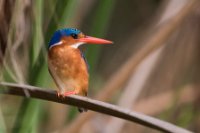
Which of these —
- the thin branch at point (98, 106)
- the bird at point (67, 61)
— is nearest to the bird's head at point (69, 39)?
the bird at point (67, 61)

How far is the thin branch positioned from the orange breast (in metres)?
0.09

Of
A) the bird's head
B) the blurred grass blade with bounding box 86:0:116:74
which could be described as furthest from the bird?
the blurred grass blade with bounding box 86:0:116:74

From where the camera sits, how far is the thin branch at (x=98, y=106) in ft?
2.41

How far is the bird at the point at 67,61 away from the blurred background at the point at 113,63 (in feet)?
0.06

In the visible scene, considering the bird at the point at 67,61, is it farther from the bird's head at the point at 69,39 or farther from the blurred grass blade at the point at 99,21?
the blurred grass blade at the point at 99,21

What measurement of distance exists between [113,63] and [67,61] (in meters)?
1.27

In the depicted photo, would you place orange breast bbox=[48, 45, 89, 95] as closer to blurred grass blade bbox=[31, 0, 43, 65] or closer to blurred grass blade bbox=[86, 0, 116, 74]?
blurred grass blade bbox=[31, 0, 43, 65]

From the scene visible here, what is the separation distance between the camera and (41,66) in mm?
954

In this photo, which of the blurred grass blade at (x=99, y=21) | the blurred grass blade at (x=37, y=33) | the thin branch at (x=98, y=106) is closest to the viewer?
the thin branch at (x=98, y=106)

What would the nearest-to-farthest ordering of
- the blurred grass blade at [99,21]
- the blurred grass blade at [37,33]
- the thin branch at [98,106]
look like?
1. the thin branch at [98,106]
2. the blurred grass blade at [37,33]
3. the blurred grass blade at [99,21]

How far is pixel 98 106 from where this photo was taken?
0.77 m

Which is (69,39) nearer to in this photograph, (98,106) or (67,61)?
(67,61)

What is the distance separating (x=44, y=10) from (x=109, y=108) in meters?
0.36

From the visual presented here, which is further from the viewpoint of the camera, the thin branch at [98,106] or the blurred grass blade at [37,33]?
the blurred grass blade at [37,33]
